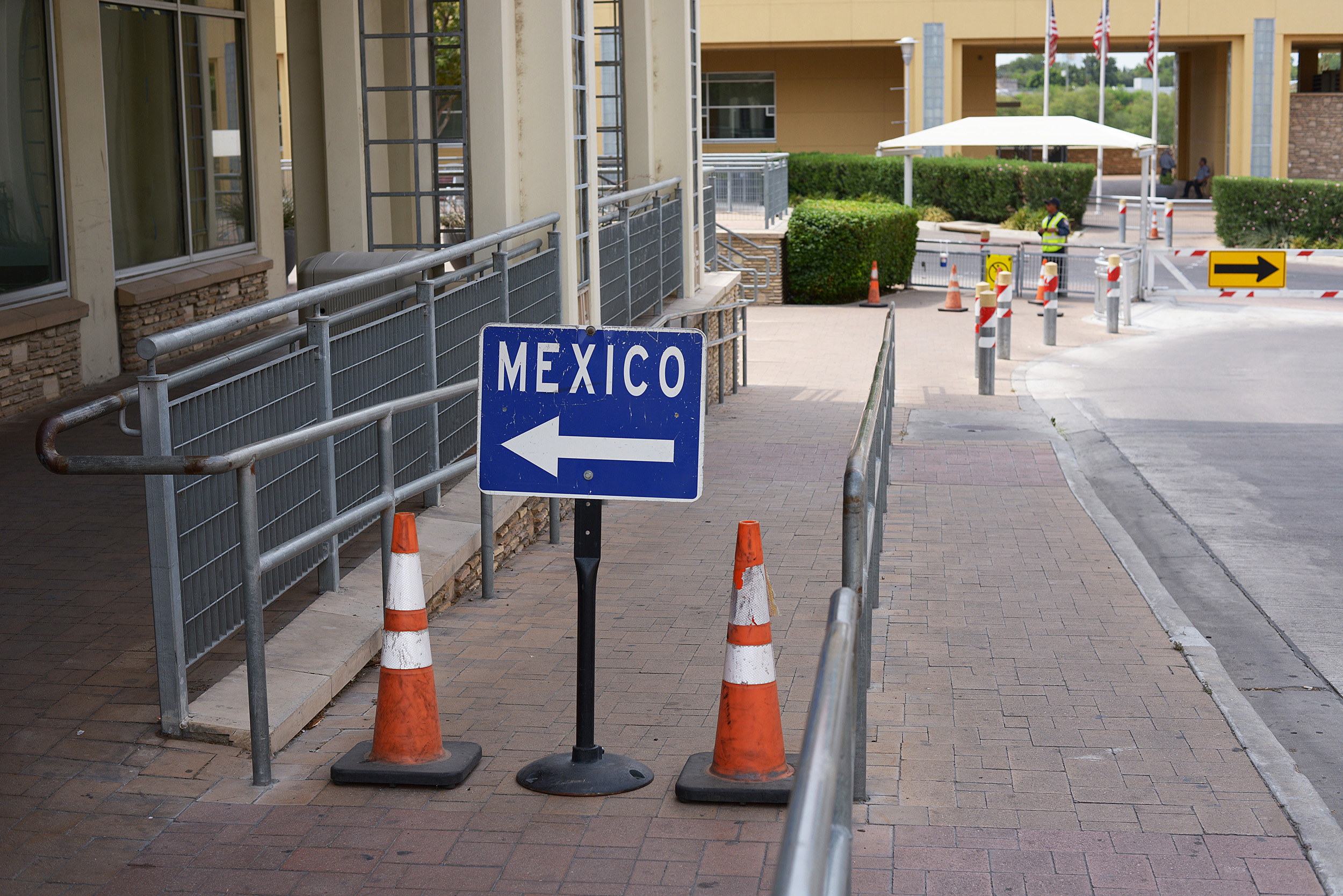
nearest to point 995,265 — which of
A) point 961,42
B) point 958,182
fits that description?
point 958,182

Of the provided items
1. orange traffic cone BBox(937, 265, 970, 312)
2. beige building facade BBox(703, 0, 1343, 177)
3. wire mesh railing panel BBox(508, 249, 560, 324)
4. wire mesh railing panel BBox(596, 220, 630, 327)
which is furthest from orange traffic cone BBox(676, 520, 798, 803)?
beige building facade BBox(703, 0, 1343, 177)

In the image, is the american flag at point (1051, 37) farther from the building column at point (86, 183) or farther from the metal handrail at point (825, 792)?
the metal handrail at point (825, 792)

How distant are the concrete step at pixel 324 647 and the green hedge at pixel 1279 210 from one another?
29.1m

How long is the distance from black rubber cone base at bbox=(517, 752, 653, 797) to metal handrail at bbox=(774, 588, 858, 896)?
1.55m

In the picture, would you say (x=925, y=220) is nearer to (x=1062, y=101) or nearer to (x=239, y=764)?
(x=239, y=764)

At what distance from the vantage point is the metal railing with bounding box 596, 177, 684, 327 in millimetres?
11508

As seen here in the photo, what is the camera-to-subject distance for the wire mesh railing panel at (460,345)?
7238 millimetres

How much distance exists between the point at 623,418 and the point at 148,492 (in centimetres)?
147

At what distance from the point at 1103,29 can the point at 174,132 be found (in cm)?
3378

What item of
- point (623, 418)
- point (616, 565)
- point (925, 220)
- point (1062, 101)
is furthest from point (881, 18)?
point (1062, 101)

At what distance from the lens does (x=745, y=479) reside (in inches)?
414

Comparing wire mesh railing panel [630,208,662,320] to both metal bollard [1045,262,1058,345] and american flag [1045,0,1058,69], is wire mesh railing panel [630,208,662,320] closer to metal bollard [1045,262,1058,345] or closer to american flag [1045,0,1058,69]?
metal bollard [1045,262,1058,345]

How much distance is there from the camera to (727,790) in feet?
13.9

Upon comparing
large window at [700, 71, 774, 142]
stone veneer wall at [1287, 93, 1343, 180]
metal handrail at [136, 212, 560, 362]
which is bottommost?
metal handrail at [136, 212, 560, 362]
